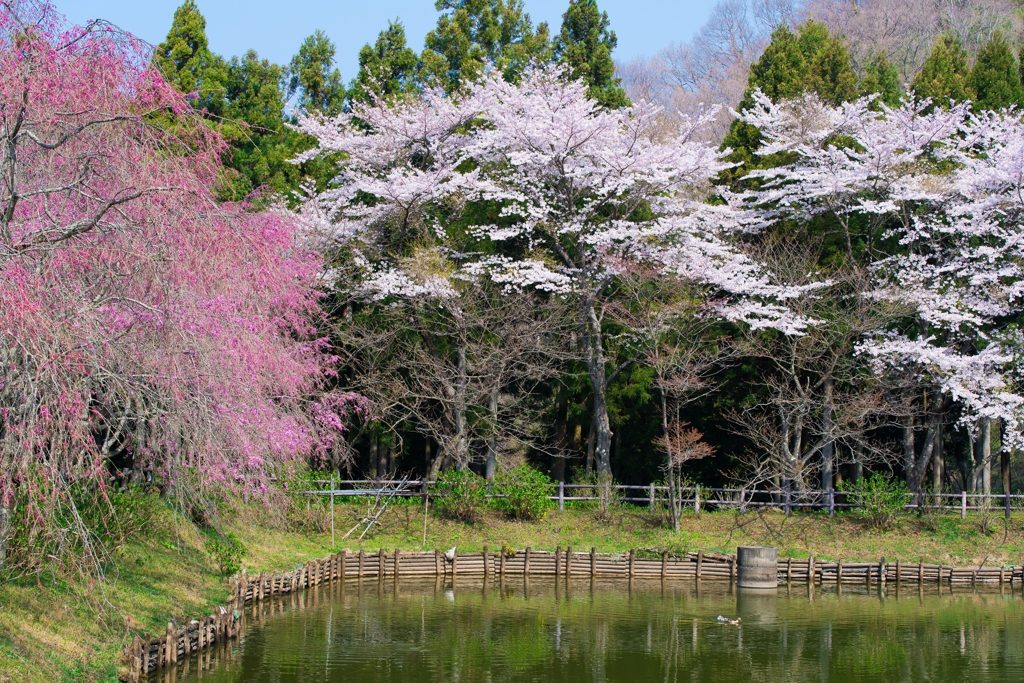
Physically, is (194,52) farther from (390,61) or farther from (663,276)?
(663,276)

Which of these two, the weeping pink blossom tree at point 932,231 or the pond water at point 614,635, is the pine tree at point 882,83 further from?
the pond water at point 614,635

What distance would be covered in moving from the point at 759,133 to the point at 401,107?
1093 cm

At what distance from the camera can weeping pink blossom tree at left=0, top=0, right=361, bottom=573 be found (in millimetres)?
Result: 7457

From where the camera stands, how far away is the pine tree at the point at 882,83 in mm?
29469

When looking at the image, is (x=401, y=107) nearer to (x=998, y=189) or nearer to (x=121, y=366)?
(x=998, y=189)

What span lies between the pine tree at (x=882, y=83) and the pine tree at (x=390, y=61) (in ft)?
46.7

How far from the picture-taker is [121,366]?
845cm

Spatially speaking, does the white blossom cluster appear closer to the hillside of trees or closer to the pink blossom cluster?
the hillside of trees

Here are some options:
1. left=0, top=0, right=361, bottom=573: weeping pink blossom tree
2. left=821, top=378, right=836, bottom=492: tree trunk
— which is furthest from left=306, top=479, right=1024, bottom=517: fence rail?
left=0, top=0, right=361, bottom=573: weeping pink blossom tree

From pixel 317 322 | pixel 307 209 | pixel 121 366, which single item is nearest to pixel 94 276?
pixel 121 366

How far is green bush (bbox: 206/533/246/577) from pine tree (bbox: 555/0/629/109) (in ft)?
64.8

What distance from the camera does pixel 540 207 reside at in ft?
81.6

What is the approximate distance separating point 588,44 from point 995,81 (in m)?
12.4

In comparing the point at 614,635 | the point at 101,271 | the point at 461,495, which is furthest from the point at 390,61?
the point at 101,271
